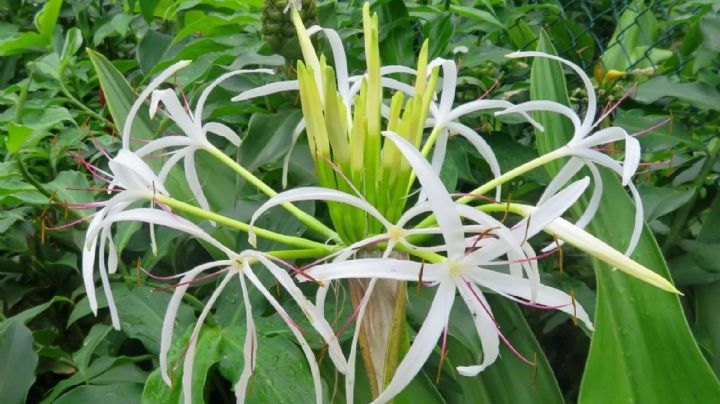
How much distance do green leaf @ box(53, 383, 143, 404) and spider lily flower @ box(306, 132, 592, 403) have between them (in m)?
0.43

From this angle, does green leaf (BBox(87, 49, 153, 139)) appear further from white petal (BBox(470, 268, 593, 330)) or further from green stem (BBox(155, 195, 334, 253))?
white petal (BBox(470, 268, 593, 330))

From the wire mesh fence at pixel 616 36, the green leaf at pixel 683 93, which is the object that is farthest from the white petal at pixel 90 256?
the wire mesh fence at pixel 616 36

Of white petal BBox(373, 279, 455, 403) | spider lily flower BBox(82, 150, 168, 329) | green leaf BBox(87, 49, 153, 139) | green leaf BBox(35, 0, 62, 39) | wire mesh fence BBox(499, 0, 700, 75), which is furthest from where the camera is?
wire mesh fence BBox(499, 0, 700, 75)

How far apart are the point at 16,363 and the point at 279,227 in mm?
326

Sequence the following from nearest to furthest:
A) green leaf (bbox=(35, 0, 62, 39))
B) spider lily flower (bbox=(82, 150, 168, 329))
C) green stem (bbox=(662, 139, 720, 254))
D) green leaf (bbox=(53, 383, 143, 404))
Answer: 1. spider lily flower (bbox=(82, 150, 168, 329))
2. green leaf (bbox=(53, 383, 143, 404))
3. green stem (bbox=(662, 139, 720, 254))
4. green leaf (bbox=(35, 0, 62, 39))

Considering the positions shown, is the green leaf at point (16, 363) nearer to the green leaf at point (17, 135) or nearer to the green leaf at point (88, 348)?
the green leaf at point (88, 348)

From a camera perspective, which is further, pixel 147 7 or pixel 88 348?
pixel 147 7

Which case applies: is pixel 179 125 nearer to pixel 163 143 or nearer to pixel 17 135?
pixel 163 143

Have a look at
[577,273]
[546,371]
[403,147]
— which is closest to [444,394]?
[546,371]

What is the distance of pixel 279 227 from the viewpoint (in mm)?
741

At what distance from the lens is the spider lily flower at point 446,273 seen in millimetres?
386

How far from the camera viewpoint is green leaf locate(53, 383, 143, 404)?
0.73 meters

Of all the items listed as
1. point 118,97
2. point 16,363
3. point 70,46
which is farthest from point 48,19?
point 16,363

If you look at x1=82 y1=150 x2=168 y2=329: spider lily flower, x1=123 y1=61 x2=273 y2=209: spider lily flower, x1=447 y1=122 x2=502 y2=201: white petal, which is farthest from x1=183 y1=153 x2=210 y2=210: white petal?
x1=447 y1=122 x2=502 y2=201: white petal
